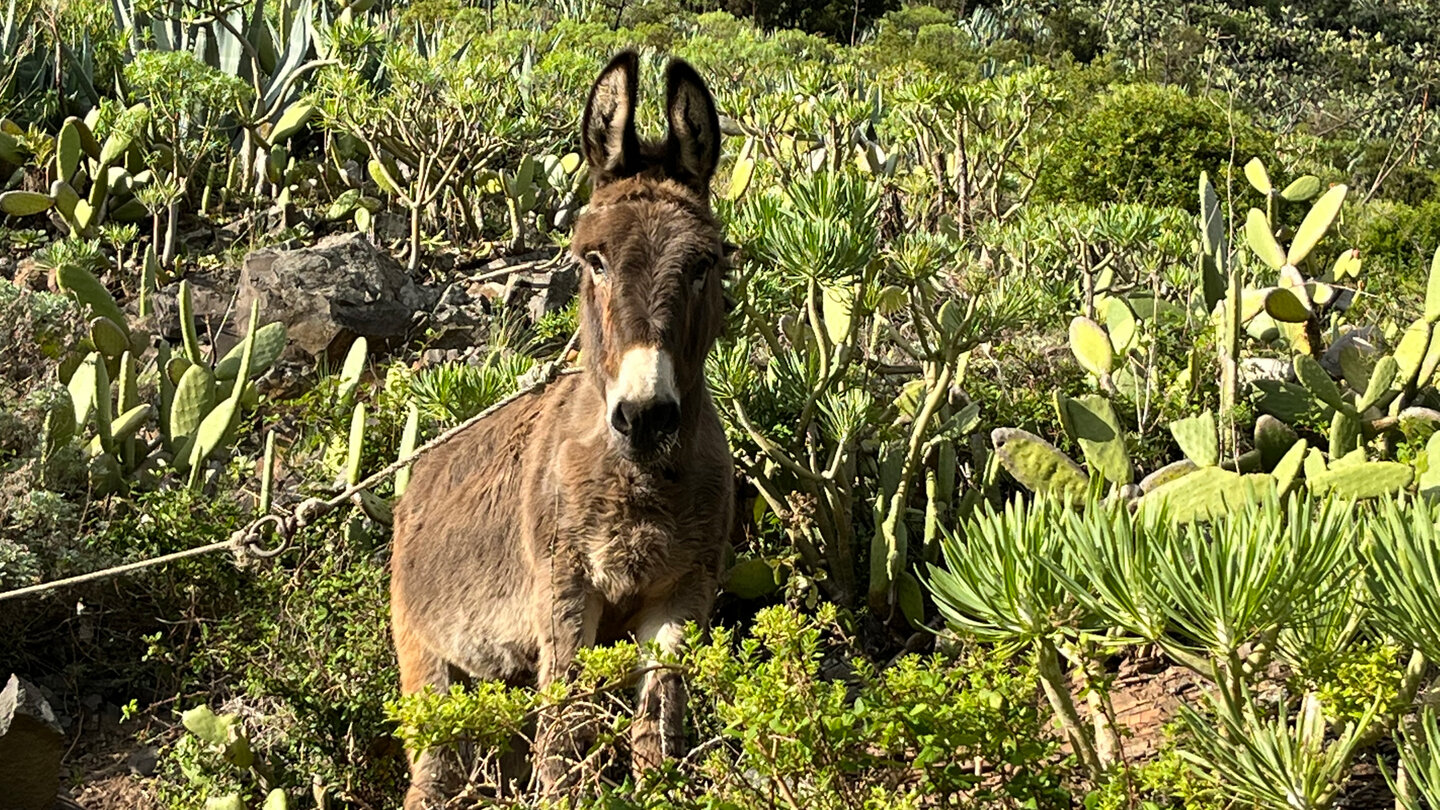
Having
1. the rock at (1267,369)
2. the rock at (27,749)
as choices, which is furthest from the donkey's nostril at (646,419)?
the rock at (1267,369)

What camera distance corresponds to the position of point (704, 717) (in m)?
4.40

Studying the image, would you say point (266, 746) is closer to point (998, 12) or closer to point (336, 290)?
point (336, 290)

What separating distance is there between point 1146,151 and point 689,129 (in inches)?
412

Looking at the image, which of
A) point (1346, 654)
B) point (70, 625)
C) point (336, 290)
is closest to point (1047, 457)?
point (1346, 654)

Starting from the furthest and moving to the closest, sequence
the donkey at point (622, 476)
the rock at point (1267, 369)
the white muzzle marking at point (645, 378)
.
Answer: the rock at point (1267, 369), the donkey at point (622, 476), the white muzzle marking at point (645, 378)

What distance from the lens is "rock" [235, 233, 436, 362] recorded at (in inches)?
335

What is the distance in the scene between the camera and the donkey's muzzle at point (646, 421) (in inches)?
142

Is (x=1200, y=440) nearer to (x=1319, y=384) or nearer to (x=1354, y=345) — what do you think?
(x=1319, y=384)

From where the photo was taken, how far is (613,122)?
4.29m

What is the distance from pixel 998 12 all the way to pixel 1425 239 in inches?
1339

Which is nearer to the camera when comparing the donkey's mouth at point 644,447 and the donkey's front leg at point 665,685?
the donkey's mouth at point 644,447

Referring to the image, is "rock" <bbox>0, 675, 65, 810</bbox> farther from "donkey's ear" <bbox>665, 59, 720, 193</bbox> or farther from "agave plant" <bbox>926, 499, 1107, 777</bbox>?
"agave plant" <bbox>926, 499, 1107, 777</bbox>

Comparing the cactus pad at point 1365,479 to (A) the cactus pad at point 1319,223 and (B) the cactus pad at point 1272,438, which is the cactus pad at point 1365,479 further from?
(A) the cactus pad at point 1319,223

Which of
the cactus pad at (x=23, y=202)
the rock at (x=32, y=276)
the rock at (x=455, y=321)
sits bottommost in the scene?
the rock at (x=455, y=321)
